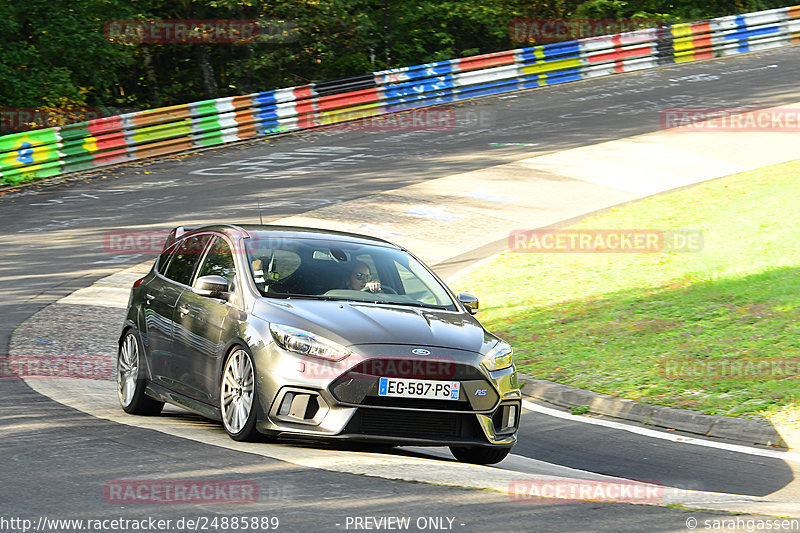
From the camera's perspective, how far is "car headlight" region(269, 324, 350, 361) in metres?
7.38

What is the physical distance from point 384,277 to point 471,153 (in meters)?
17.8

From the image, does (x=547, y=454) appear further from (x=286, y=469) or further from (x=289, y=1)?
(x=289, y=1)

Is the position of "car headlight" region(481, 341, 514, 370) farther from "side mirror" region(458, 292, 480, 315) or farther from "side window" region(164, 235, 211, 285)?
"side window" region(164, 235, 211, 285)

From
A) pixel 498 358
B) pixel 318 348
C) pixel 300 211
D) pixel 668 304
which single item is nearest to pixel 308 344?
pixel 318 348

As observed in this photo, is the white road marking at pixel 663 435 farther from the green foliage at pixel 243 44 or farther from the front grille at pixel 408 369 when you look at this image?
the green foliage at pixel 243 44

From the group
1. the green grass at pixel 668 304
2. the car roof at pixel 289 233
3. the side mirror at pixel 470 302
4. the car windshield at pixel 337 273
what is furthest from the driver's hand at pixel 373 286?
the green grass at pixel 668 304

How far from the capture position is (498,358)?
7.93m

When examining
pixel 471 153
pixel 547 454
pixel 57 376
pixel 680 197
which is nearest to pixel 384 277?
pixel 547 454

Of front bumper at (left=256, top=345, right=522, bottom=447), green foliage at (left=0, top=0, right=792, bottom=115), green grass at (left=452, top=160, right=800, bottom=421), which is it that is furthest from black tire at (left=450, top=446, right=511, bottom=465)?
green foliage at (left=0, top=0, right=792, bottom=115)

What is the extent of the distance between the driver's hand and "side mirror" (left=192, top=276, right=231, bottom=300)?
1055 mm

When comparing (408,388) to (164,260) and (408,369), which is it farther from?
(164,260)

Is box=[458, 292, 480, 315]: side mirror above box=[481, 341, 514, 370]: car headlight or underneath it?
above

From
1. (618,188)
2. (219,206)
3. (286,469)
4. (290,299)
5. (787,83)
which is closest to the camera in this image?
(286,469)

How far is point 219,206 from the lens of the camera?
2116 cm
